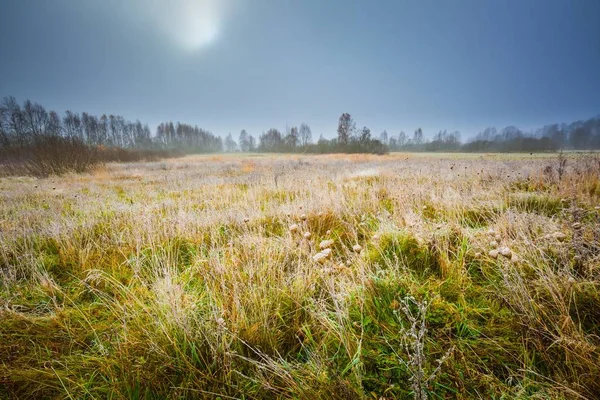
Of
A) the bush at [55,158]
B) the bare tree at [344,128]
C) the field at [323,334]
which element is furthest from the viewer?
the bare tree at [344,128]

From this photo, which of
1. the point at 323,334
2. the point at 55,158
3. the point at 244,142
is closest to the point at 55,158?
the point at 55,158

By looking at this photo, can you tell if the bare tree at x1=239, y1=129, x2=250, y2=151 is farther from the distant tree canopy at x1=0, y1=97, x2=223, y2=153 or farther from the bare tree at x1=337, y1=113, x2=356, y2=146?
the bare tree at x1=337, y1=113, x2=356, y2=146

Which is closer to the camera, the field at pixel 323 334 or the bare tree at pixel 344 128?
the field at pixel 323 334

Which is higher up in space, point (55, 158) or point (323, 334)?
point (55, 158)

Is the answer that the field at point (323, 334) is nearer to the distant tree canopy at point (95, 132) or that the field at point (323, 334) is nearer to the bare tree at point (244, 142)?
the distant tree canopy at point (95, 132)

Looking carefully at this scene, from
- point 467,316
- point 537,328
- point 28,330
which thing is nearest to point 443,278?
point 467,316

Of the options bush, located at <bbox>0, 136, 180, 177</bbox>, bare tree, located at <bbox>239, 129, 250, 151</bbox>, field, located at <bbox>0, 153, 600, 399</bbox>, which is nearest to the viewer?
field, located at <bbox>0, 153, 600, 399</bbox>

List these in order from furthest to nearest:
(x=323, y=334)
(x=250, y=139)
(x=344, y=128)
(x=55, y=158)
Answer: (x=250, y=139) → (x=344, y=128) → (x=55, y=158) → (x=323, y=334)

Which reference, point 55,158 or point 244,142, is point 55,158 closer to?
point 55,158

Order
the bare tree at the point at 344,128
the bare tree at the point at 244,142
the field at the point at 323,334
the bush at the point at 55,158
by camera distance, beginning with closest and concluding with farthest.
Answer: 1. the field at the point at 323,334
2. the bush at the point at 55,158
3. the bare tree at the point at 344,128
4. the bare tree at the point at 244,142

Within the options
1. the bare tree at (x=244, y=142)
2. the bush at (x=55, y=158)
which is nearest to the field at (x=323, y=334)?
the bush at (x=55, y=158)

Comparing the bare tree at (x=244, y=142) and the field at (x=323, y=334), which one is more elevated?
the bare tree at (x=244, y=142)

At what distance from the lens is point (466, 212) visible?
13.7ft

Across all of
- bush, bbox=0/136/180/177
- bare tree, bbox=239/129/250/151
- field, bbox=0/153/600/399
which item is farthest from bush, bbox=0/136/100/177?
bare tree, bbox=239/129/250/151
